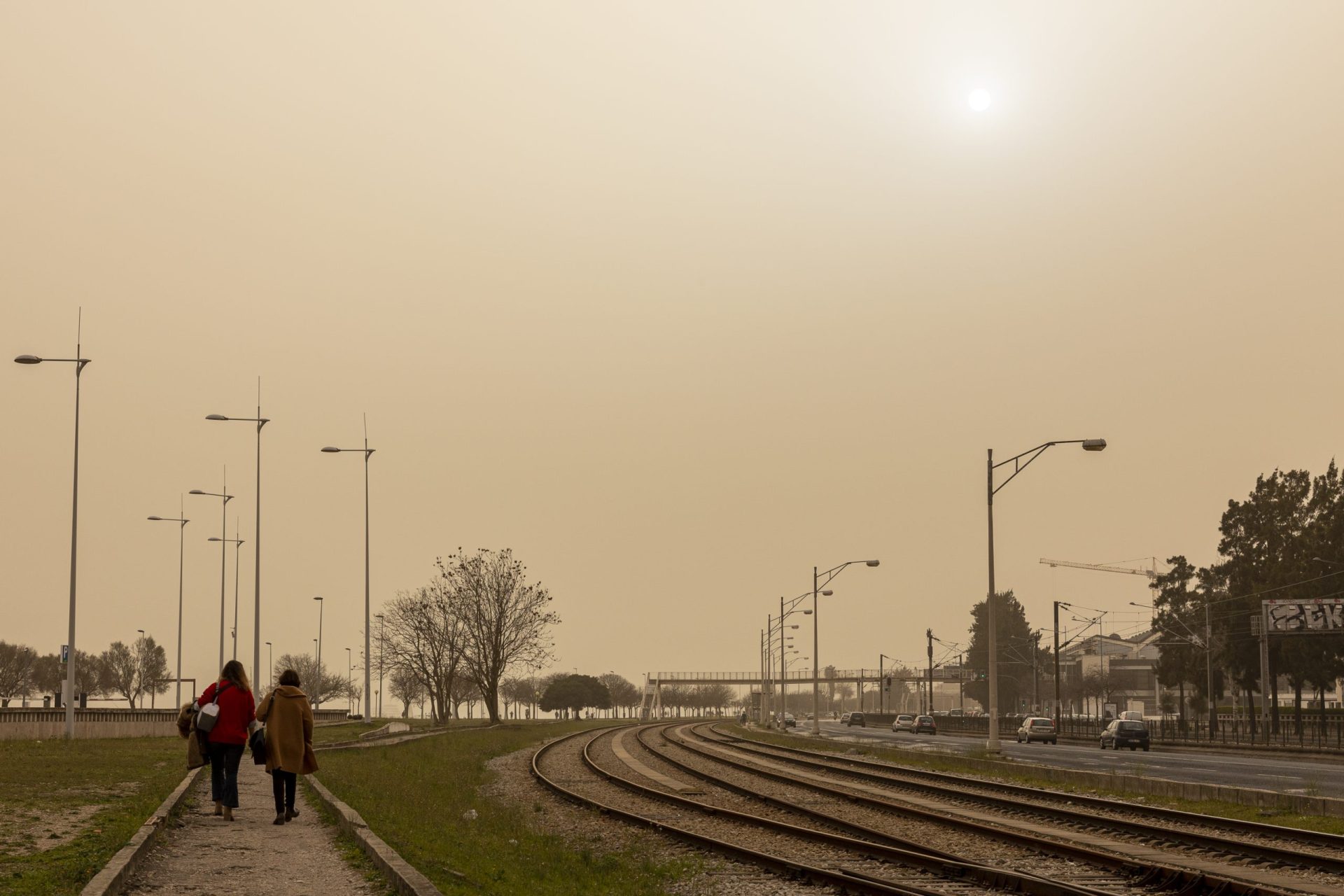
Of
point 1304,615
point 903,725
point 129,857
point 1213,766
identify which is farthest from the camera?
point 903,725

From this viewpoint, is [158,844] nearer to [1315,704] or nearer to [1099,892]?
[1099,892]

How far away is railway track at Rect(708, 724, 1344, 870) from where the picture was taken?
17.0 meters

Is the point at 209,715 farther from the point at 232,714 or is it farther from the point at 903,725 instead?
the point at 903,725

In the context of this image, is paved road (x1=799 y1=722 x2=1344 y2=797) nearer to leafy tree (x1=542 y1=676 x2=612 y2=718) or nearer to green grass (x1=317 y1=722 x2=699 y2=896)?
green grass (x1=317 y1=722 x2=699 y2=896)

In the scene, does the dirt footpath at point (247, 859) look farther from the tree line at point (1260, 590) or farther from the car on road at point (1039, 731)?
the tree line at point (1260, 590)

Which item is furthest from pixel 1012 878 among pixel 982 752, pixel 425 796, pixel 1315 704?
pixel 1315 704

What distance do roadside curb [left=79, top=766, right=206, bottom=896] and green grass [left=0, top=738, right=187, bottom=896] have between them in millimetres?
222

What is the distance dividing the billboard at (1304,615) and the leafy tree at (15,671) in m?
127

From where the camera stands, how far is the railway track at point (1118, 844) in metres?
14.4

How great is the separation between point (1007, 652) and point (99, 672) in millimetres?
114882

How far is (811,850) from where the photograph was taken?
18109 mm

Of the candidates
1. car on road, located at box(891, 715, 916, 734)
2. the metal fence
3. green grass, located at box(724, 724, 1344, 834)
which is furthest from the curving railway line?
car on road, located at box(891, 715, 916, 734)

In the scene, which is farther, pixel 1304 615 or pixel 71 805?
pixel 1304 615

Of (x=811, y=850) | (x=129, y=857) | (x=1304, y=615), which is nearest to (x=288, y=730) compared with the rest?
(x=129, y=857)
